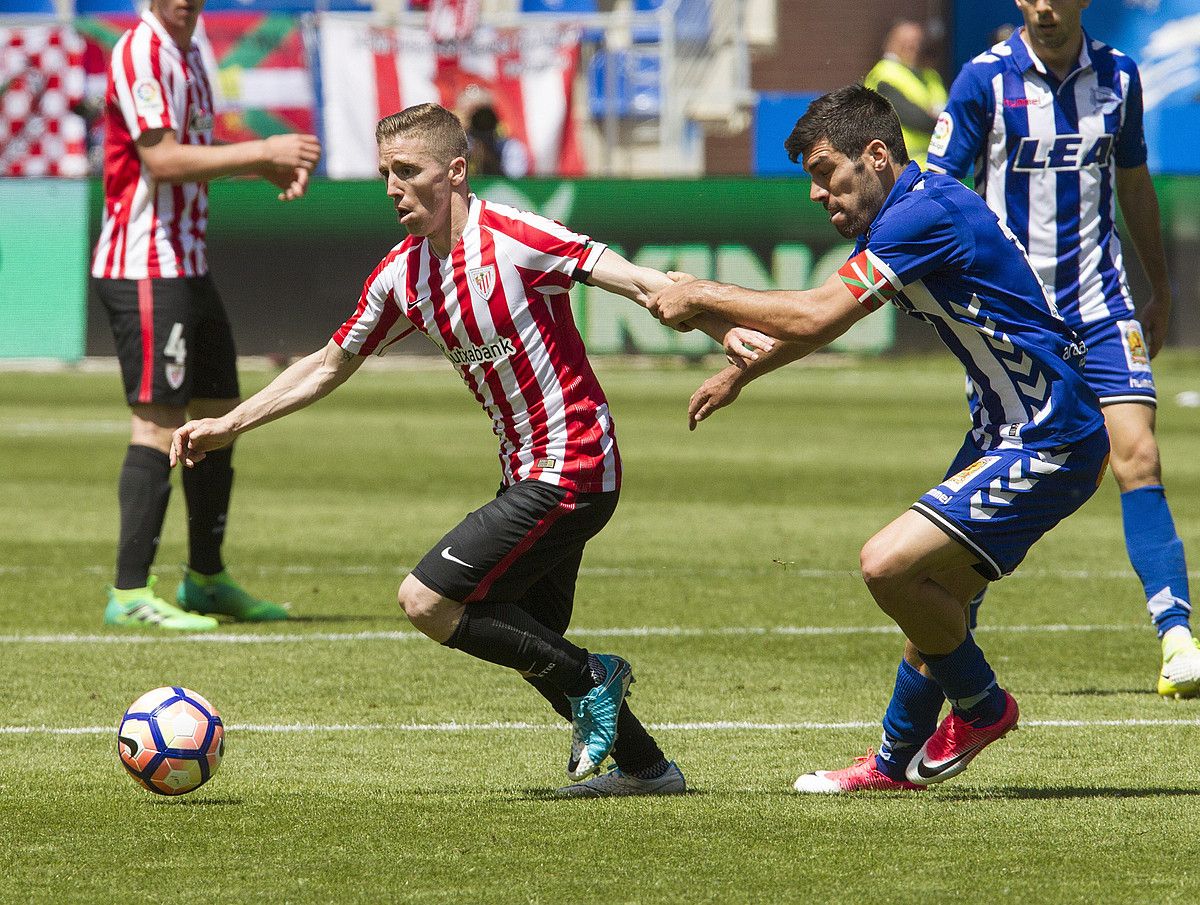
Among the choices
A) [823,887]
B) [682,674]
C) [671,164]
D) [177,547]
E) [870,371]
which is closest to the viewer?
[823,887]

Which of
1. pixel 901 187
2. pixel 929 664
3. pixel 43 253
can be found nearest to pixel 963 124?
pixel 901 187

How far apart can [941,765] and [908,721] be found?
141mm

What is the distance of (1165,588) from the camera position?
643 centimetres

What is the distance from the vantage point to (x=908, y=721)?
16.9 ft

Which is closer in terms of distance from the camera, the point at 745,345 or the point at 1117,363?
the point at 745,345

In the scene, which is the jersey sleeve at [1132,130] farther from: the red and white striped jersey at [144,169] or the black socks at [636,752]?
the red and white striped jersey at [144,169]

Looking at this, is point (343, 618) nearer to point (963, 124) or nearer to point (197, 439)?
point (197, 439)

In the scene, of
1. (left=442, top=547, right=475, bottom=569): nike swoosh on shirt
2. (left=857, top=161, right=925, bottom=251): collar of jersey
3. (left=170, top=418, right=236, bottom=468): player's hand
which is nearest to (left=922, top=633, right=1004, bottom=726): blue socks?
(left=857, top=161, right=925, bottom=251): collar of jersey

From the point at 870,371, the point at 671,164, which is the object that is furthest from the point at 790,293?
the point at 671,164

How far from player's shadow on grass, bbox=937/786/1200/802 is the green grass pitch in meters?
0.01

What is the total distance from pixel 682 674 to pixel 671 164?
935 inches

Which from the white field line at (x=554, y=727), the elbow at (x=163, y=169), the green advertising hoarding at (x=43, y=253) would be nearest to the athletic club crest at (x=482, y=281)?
the white field line at (x=554, y=727)

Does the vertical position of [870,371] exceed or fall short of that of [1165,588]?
it falls short

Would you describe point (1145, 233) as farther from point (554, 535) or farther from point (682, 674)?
point (554, 535)
